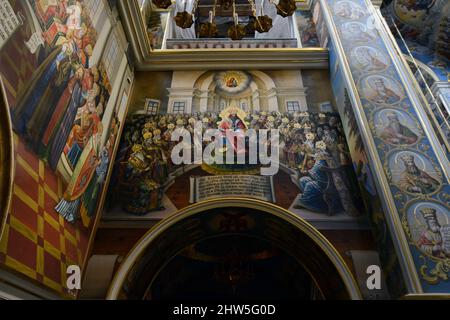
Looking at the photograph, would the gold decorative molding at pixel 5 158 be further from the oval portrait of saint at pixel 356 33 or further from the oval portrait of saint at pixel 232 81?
the oval portrait of saint at pixel 356 33

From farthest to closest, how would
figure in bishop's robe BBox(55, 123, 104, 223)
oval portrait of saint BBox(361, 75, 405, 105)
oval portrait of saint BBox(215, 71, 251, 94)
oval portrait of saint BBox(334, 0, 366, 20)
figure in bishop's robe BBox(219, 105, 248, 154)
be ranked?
oval portrait of saint BBox(334, 0, 366, 20) → oval portrait of saint BBox(215, 71, 251, 94) → figure in bishop's robe BBox(219, 105, 248, 154) → oval portrait of saint BBox(361, 75, 405, 105) → figure in bishop's robe BBox(55, 123, 104, 223)

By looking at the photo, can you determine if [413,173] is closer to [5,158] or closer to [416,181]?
[416,181]

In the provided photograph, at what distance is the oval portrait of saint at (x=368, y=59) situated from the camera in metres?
6.96

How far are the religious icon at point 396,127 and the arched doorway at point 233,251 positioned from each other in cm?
225

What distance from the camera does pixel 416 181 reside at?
18.0 ft

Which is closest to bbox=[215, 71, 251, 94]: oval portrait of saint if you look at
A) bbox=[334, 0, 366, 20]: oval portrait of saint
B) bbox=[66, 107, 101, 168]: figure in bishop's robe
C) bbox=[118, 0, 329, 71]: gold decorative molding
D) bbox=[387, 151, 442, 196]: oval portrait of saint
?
bbox=[118, 0, 329, 71]: gold decorative molding

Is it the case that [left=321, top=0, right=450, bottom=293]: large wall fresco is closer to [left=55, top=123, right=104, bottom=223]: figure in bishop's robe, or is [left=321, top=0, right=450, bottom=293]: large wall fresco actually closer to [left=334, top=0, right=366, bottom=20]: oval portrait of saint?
[left=334, top=0, right=366, bottom=20]: oval portrait of saint

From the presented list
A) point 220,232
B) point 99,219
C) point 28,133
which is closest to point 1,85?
point 28,133

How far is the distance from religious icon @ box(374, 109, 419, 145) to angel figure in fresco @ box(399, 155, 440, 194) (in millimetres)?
514

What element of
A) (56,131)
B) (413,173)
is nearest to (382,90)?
(413,173)

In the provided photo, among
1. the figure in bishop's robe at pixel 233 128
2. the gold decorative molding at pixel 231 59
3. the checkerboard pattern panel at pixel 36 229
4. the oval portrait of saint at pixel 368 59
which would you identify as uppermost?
the gold decorative molding at pixel 231 59

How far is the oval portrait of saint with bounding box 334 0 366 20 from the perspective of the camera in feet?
26.2

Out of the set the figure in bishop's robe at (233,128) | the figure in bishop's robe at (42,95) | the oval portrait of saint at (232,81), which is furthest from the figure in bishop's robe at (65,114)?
the oval portrait of saint at (232,81)

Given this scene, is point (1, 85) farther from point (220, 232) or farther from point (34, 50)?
point (220, 232)
